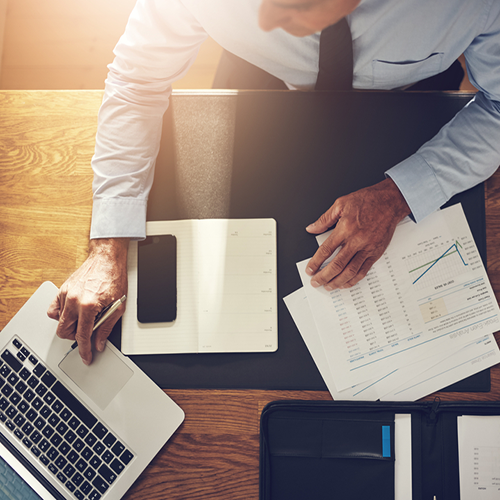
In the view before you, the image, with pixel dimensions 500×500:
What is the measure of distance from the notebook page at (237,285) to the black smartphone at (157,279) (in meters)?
0.06

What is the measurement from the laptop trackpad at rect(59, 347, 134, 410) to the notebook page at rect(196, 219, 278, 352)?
0.18 meters

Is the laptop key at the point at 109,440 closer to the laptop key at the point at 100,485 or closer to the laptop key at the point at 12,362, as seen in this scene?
the laptop key at the point at 100,485

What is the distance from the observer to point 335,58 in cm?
76

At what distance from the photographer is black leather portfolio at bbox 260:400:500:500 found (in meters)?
0.77

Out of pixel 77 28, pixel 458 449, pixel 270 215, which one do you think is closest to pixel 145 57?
pixel 270 215

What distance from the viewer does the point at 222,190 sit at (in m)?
0.86

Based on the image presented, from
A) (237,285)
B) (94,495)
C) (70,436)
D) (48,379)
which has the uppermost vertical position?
(237,285)

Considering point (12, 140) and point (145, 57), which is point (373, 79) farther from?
point (12, 140)

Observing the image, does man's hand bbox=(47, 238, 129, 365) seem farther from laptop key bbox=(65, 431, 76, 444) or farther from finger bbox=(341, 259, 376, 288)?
finger bbox=(341, 259, 376, 288)

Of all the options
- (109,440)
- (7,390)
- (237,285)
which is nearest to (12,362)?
(7,390)

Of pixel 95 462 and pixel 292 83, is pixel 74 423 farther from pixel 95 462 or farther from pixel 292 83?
pixel 292 83

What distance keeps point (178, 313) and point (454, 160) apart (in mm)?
657

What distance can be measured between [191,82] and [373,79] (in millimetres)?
715

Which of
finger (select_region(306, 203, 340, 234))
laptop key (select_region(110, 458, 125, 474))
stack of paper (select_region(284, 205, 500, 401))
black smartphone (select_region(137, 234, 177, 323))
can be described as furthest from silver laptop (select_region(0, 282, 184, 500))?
finger (select_region(306, 203, 340, 234))
